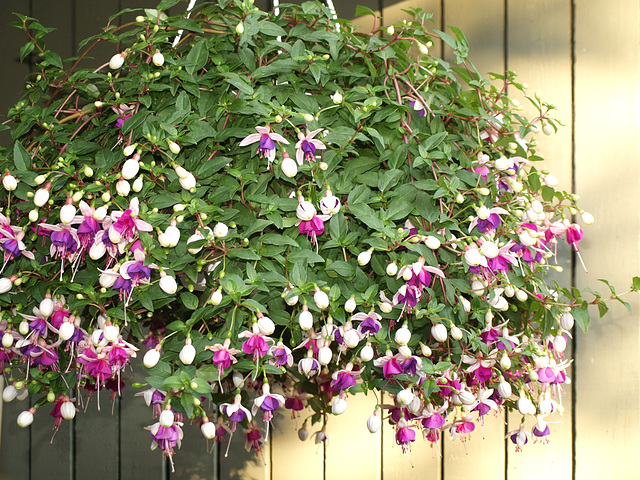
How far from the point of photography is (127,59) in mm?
825

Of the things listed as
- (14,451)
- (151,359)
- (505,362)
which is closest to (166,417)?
(151,359)

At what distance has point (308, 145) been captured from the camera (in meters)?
0.70

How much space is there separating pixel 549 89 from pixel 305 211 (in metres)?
1.05

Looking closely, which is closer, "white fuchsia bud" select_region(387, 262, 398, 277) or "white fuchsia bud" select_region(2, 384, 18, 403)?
"white fuchsia bud" select_region(387, 262, 398, 277)

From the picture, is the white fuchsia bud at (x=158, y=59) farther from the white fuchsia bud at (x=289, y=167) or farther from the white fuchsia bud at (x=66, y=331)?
the white fuchsia bud at (x=66, y=331)

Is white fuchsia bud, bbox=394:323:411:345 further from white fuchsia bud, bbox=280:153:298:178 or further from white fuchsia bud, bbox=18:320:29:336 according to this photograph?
white fuchsia bud, bbox=18:320:29:336

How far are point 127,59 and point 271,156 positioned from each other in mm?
288

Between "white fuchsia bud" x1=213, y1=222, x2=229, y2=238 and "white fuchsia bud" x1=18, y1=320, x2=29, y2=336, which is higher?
"white fuchsia bud" x1=213, y1=222, x2=229, y2=238

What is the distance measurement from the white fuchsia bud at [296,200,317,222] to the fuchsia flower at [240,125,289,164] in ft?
0.22

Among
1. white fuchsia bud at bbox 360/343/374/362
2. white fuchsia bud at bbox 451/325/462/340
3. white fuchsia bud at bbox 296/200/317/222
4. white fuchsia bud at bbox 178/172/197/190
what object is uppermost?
white fuchsia bud at bbox 178/172/197/190

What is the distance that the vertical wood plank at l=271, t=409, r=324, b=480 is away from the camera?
1.57 meters

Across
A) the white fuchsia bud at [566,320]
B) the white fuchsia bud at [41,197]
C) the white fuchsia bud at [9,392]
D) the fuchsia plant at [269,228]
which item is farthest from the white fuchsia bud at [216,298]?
the white fuchsia bud at [566,320]

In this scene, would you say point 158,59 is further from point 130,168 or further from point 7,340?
point 7,340

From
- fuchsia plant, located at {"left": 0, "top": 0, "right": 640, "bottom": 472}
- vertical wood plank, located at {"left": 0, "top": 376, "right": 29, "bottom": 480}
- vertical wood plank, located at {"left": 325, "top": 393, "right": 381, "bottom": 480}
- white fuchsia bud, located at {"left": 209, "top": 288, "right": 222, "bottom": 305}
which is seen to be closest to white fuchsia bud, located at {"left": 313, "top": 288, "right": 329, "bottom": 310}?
fuchsia plant, located at {"left": 0, "top": 0, "right": 640, "bottom": 472}
